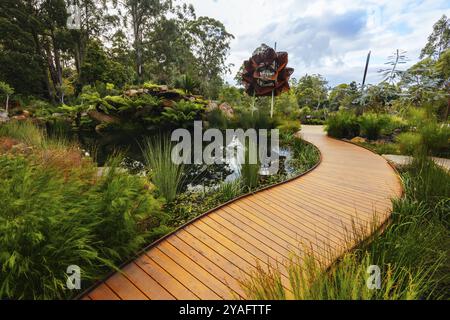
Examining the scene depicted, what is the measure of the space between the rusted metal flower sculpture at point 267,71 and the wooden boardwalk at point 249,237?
5.92m

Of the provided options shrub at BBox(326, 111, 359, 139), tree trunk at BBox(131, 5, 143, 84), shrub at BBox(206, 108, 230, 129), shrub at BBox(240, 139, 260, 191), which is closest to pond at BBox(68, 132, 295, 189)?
shrub at BBox(240, 139, 260, 191)

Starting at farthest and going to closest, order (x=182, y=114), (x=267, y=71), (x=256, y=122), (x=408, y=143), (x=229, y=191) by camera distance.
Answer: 1. (x=267, y=71)
2. (x=182, y=114)
3. (x=256, y=122)
4. (x=408, y=143)
5. (x=229, y=191)

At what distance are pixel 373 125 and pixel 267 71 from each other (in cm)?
433

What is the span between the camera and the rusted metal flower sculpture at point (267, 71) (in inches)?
336

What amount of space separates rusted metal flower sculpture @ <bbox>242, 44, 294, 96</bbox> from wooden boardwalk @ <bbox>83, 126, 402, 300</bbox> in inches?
233

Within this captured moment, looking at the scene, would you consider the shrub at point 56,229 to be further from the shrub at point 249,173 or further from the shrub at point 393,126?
the shrub at point 393,126

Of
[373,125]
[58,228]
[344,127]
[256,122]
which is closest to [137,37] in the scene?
[256,122]

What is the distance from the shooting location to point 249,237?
2195 mm

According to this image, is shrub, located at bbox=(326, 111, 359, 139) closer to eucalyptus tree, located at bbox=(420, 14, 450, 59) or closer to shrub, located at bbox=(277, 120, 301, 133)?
shrub, located at bbox=(277, 120, 301, 133)

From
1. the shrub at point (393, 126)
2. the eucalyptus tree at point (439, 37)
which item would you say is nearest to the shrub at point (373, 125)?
the shrub at point (393, 126)

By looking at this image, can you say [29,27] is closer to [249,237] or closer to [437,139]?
[249,237]
